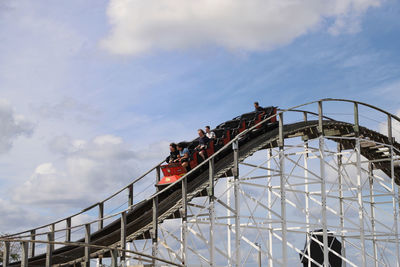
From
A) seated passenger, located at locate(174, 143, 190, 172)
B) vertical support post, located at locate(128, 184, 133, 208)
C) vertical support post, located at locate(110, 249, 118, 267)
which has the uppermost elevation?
seated passenger, located at locate(174, 143, 190, 172)

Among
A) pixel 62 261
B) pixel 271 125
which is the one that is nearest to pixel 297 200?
pixel 271 125

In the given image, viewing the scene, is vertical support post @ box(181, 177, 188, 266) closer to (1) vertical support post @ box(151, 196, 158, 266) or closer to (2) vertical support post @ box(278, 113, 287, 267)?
(1) vertical support post @ box(151, 196, 158, 266)

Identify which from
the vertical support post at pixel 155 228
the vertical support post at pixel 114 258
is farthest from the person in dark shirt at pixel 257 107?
the vertical support post at pixel 114 258

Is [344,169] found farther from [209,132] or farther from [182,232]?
[182,232]

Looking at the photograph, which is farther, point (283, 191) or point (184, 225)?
point (283, 191)

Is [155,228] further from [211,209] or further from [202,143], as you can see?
[202,143]

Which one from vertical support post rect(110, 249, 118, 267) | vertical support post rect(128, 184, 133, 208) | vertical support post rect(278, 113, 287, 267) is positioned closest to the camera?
vertical support post rect(110, 249, 118, 267)

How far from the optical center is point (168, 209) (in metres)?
16.4

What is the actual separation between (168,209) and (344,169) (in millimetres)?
9295

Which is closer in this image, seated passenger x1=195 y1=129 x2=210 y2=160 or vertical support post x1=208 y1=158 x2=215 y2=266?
vertical support post x1=208 y1=158 x2=215 y2=266

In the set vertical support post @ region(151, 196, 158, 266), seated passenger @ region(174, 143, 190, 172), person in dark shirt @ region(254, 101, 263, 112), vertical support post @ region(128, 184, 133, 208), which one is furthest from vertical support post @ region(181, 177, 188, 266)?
person in dark shirt @ region(254, 101, 263, 112)

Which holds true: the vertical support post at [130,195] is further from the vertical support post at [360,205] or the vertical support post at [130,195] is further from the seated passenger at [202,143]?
the vertical support post at [360,205]

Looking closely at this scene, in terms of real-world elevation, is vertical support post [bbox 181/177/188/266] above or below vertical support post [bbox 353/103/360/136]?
below

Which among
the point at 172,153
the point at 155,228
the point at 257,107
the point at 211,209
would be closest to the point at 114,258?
the point at 155,228
